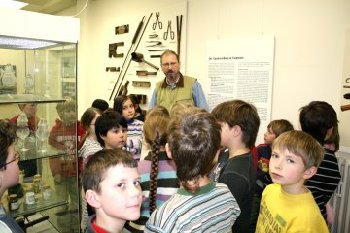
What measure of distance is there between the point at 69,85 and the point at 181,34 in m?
1.91

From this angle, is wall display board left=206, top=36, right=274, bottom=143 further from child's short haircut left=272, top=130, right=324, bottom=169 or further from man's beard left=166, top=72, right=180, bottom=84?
child's short haircut left=272, top=130, right=324, bottom=169

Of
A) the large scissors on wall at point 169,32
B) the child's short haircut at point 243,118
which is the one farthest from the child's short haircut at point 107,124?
the large scissors on wall at point 169,32

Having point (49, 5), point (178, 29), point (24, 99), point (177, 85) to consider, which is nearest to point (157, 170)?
point (24, 99)

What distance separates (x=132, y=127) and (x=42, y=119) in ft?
3.06

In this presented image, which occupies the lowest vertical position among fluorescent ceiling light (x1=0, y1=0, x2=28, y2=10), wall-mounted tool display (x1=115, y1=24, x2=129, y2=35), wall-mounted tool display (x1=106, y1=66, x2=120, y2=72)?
wall-mounted tool display (x1=106, y1=66, x2=120, y2=72)

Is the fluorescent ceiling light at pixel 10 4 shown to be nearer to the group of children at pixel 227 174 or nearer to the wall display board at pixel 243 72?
the group of children at pixel 227 174

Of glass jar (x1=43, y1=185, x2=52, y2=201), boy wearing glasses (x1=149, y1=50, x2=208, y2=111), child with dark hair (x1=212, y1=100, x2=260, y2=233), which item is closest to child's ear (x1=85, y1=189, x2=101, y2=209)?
child with dark hair (x1=212, y1=100, x2=260, y2=233)

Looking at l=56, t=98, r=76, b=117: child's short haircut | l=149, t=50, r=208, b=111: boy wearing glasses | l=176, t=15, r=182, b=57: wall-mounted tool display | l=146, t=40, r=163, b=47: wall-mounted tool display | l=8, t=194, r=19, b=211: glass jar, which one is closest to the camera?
l=8, t=194, r=19, b=211: glass jar

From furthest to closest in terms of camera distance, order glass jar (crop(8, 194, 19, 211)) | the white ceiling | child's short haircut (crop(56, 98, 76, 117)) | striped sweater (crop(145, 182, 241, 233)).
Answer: the white ceiling
child's short haircut (crop(56, 98, 76, 117))
glass jar (crop(8, 194, 19, 211))
striped sweater (crop(145, 182, 241, 233))

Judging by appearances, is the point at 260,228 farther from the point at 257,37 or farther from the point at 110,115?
the point at 257,37

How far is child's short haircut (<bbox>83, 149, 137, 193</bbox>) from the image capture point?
3.87 feet

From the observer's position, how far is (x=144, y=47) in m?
4.39

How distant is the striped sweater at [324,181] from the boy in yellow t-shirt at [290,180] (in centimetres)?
35

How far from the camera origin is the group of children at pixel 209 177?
1.10m
